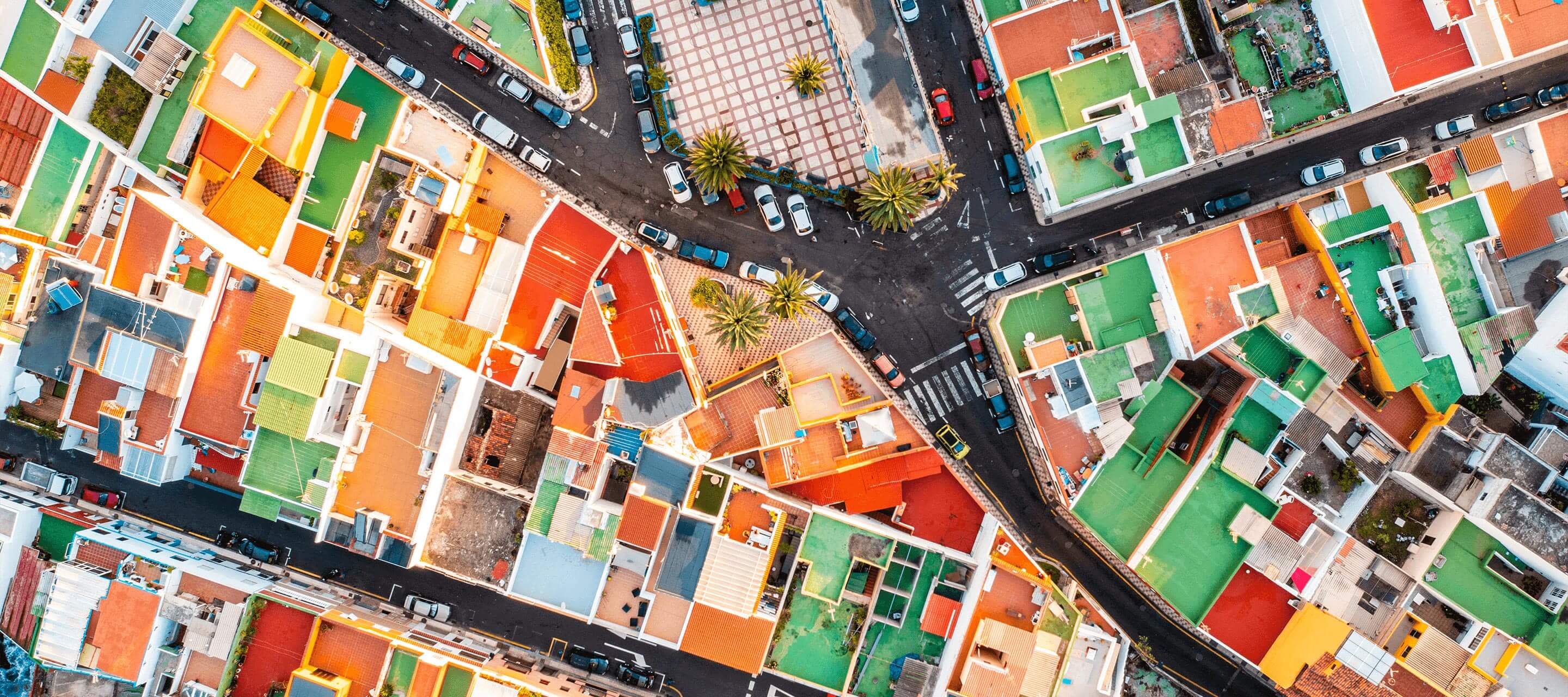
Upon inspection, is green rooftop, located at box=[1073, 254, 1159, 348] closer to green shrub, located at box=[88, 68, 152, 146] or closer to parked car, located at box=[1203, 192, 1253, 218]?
parked car, located at box=[1203, 192, 1253, 218]

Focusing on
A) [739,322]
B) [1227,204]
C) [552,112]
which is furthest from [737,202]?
[1227,204]

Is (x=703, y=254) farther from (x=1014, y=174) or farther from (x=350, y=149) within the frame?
(x=350, y=149)

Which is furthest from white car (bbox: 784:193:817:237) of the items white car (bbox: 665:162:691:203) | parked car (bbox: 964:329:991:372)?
parked car (bbox: 964:329:991:372)

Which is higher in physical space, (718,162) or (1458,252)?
(1458,252)

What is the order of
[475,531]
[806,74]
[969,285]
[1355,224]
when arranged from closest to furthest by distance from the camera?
[1355,224] → [806,74] → [475,531] → [969,285]

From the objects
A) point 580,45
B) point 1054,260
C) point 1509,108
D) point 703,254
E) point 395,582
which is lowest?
point 395,582

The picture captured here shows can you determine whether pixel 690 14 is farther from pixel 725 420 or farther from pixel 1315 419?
pixel 1315 419
